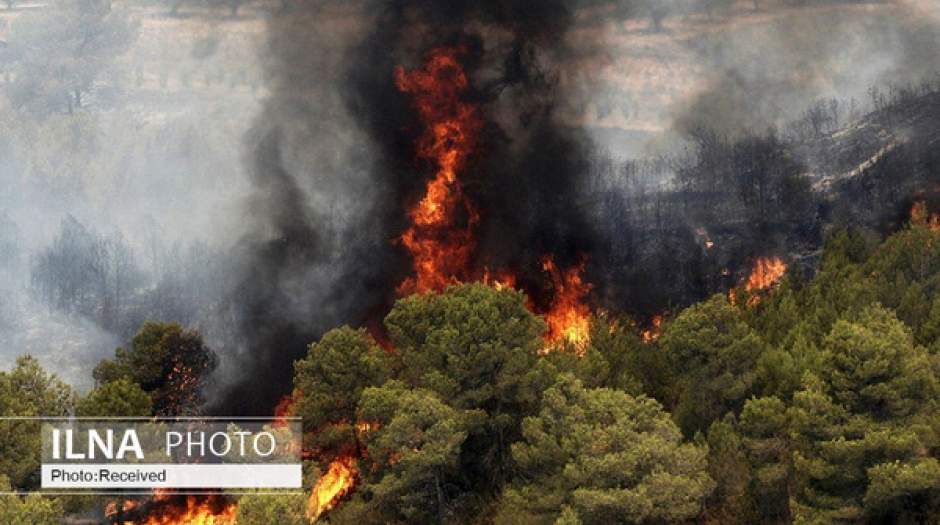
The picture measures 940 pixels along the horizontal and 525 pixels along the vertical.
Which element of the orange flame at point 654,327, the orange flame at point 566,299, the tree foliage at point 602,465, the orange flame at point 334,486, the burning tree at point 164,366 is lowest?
the tree foliage at point 602,465

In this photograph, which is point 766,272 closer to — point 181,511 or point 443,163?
point 443,163

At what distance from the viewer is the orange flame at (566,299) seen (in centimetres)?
10831

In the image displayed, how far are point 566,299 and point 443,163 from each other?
16.8m

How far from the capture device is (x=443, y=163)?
11106 centimetres

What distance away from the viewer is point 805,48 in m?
114

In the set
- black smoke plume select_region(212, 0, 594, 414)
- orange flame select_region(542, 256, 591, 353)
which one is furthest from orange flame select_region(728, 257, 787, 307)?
black smoke plume select_region(212, 0, 594, 414)

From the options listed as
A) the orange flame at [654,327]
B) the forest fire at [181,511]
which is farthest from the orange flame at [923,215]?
the forest fire at [181,511]

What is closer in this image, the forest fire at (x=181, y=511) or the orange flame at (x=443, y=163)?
the forest fire at (x=181, y=511)

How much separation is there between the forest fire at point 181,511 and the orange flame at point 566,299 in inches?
1446

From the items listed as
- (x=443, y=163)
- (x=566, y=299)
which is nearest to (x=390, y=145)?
(x=443, y=163)

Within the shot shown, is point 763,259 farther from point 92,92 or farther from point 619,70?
point 92,92

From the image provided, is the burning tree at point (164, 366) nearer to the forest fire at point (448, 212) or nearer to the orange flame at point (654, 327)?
the forest fire at point (448, 212)

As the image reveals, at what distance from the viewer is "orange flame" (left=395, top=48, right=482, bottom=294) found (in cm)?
10962

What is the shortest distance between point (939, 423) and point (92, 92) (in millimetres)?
85212
